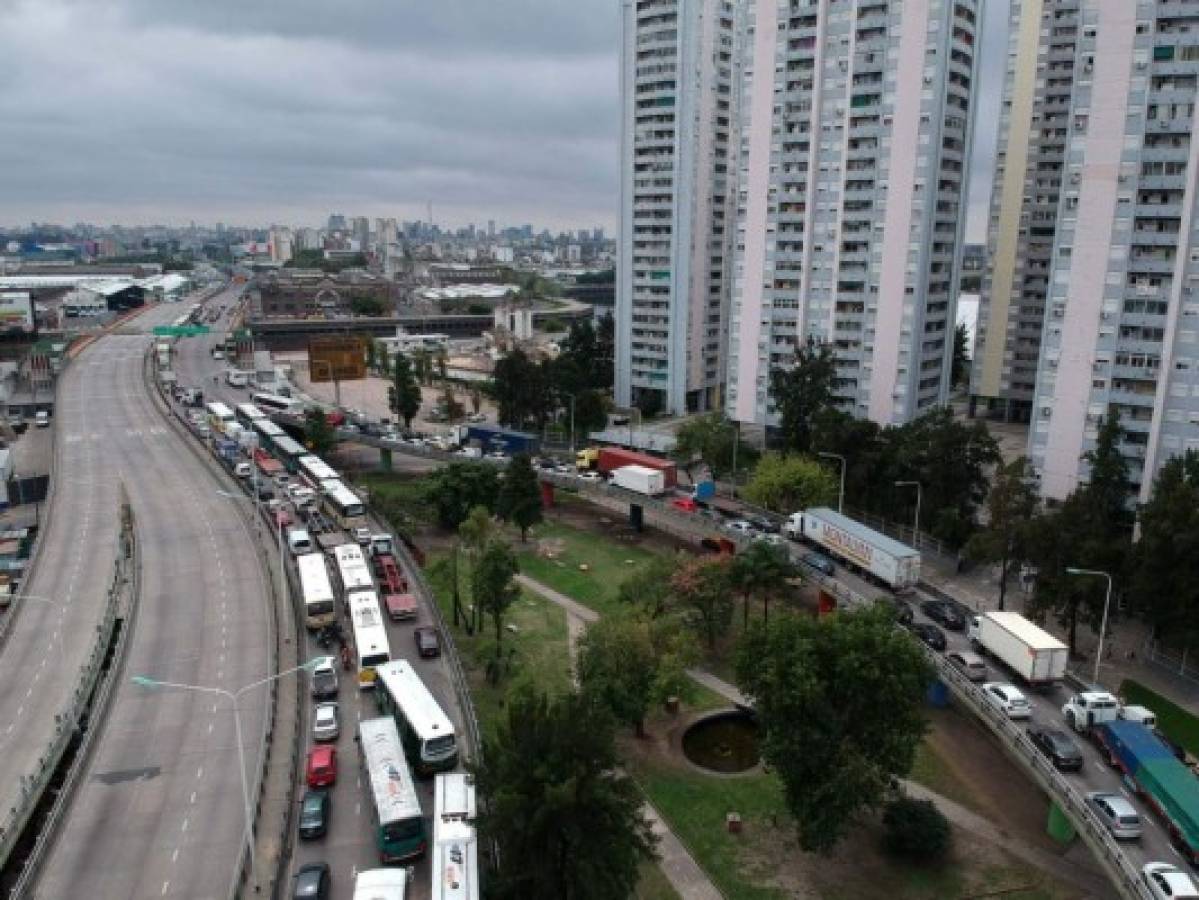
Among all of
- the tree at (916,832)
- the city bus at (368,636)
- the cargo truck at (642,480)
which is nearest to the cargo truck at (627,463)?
the cargo truck at (642,480)

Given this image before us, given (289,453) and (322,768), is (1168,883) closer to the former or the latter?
(322,768)

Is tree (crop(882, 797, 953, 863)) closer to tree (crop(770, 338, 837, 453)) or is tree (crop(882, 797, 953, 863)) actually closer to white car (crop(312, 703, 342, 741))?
white car (crop(312, 703, 342, 741))

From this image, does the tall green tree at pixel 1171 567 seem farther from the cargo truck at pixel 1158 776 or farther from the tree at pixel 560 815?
the tree at pixel 560 815

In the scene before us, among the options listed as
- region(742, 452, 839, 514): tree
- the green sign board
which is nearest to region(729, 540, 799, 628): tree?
region(742, 452, 839, 514): tree

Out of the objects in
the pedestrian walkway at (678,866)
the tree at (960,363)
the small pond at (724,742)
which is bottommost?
the small pond at (724,742)

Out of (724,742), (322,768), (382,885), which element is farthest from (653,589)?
(382,885)

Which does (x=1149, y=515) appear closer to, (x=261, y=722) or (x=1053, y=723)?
(x=1053, y=723)
